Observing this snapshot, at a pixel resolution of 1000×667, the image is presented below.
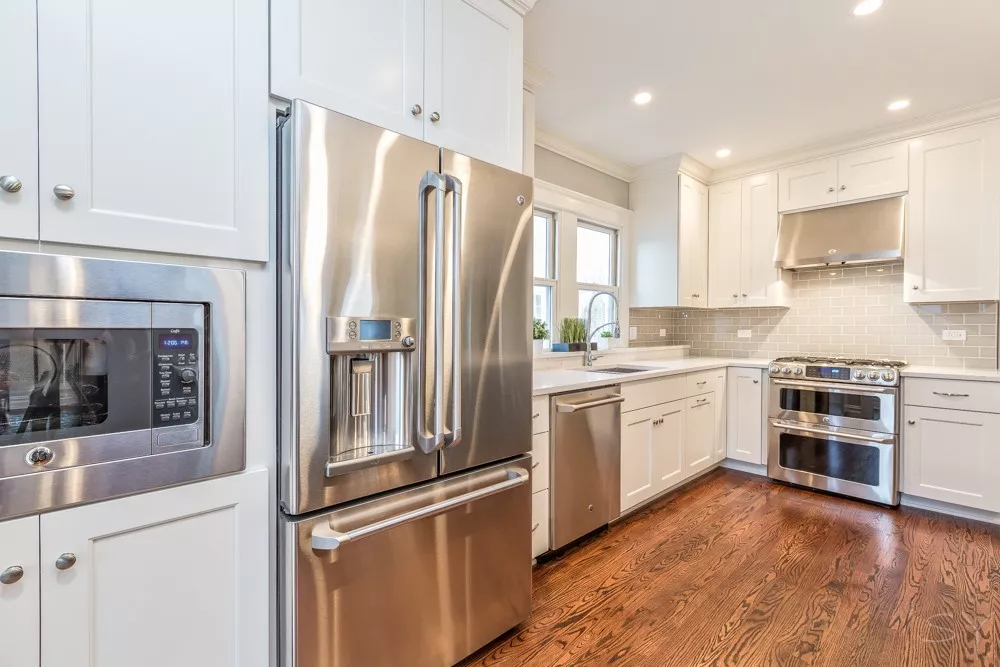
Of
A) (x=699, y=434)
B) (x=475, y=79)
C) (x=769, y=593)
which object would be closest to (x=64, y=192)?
(x=475, y=79)

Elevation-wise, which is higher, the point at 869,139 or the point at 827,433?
the point at 869,139

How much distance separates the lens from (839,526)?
281 cm

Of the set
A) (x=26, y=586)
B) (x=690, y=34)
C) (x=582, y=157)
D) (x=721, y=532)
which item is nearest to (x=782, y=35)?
(x=690, y=34)

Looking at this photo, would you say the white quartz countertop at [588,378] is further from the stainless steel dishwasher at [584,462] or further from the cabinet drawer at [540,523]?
the cabinet drawer at [540,523]

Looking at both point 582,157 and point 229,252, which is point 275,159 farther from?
point 582,157

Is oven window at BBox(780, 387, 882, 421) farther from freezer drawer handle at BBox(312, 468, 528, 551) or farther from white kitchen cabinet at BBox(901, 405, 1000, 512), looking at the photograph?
freezer drawer handle at BBox(312, 468, 528, 551)

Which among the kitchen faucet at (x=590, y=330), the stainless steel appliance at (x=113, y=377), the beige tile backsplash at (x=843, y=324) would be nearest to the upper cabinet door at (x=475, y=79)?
the stainless steel appliance at (x=113, y=377)

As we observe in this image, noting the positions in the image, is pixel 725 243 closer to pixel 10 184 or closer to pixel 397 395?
pixel 397 395

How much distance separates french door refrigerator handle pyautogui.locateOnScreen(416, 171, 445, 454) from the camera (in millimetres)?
1391

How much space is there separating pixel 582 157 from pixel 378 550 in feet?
11.0

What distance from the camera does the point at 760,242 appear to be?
4.02 meters

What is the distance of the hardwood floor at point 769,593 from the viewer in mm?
1735

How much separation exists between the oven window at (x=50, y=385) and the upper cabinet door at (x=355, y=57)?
2.56 feet

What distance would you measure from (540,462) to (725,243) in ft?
10.1
